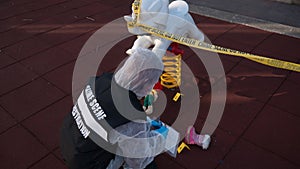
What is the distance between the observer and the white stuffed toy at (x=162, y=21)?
278 cm

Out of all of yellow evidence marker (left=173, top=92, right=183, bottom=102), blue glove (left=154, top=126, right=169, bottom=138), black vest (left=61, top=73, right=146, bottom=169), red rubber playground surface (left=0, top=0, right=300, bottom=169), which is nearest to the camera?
black vest (left=61, top=73, right=146, bottom=169)

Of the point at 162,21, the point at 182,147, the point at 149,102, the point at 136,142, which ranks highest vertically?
the point at 162,21

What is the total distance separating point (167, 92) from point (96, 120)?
190 centimetres

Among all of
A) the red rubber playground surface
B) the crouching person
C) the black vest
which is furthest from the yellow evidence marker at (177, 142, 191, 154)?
the black vest

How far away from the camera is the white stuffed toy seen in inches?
109

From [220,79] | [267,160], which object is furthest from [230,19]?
[267,160]

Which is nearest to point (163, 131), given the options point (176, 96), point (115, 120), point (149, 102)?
point (115, 120)

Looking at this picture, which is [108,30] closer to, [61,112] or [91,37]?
[91,37]

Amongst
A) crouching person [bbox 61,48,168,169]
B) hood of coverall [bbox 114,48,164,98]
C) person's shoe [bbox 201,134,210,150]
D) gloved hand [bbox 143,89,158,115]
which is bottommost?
person's shoe [bbox 201,134,210,150]

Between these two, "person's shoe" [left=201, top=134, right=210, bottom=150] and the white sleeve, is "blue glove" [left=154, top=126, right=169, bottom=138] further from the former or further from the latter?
"person's shoe" [left=201, top=134, right=210, bottom=150]

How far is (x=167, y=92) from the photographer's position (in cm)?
360

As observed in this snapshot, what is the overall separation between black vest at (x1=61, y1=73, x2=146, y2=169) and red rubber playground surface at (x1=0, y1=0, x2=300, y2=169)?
863 mm

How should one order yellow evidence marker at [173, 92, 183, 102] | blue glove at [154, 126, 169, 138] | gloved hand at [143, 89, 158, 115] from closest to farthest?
1. blue glove at [154, 126, 169, 138]
2. gloved hand at [143, 89, 158, 115]
3. yellow evidence marker at [173, 92, 183, 102]

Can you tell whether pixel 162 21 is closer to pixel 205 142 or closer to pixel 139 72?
pixel 139 72
